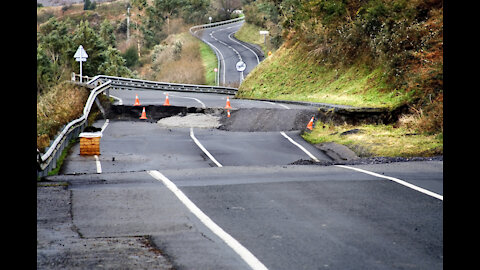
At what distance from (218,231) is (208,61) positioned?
81824 mm

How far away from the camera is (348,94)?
128ft

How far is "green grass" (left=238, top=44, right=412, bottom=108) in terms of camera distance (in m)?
35.9

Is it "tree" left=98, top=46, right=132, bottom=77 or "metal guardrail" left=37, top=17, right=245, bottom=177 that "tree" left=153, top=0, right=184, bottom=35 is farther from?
"tree" left=98, top=46, right=132, bottom=77

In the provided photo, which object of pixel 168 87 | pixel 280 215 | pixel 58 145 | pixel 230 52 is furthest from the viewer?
pixel 230 52

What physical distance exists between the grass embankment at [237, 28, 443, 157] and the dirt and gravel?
48.9ft

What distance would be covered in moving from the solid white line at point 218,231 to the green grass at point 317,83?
864 inches

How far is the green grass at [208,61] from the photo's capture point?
80.2 meters

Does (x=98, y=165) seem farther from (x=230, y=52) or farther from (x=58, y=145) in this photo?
(x=230, y=52)

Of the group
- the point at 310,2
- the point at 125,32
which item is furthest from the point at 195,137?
the point at 125,32

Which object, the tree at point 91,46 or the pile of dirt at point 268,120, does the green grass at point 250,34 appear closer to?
the tree at point 91,46

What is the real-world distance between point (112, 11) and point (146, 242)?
491ft

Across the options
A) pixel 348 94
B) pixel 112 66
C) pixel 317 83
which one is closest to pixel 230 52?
pixel 112 66

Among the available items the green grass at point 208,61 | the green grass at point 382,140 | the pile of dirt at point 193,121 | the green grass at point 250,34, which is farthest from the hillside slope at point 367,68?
the green grass at point 250,34
